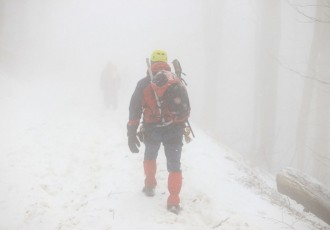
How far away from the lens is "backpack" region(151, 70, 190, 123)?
5449mm

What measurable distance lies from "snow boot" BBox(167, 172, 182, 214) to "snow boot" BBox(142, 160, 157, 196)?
0.50m

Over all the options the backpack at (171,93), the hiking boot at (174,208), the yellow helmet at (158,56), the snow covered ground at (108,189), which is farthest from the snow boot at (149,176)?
the yellow helmet at (158,56)

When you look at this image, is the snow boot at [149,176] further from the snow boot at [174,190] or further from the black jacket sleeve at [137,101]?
the black jacket sleeve at [137,101]

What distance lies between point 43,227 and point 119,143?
483 cm

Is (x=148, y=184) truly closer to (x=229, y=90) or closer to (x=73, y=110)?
(x=73, y=110)

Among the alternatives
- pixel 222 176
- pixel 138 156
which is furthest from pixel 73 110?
pixel 222 176

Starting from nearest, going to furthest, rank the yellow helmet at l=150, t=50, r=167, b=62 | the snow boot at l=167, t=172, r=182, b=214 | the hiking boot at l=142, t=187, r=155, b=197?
the snow boot at l=167, t=172, r=182, b=214, the yellow helmet at l=150, t=50, r=167, b=62, the hiking boot at l=142, t=187, r=155, b=197

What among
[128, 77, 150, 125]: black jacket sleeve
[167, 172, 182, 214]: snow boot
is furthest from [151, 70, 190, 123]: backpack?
[167, 172, 182, 214]: snow boot

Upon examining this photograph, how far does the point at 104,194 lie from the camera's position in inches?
256

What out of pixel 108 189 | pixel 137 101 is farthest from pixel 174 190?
pixel 108 189

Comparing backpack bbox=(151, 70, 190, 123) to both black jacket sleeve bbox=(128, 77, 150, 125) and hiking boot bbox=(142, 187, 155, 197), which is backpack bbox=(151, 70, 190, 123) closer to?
black jacket sleeve bbox=(128, 77, 150, 125)

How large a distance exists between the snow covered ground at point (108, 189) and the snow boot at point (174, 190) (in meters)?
0.13

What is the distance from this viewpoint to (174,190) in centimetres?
561

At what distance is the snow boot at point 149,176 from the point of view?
603cm
